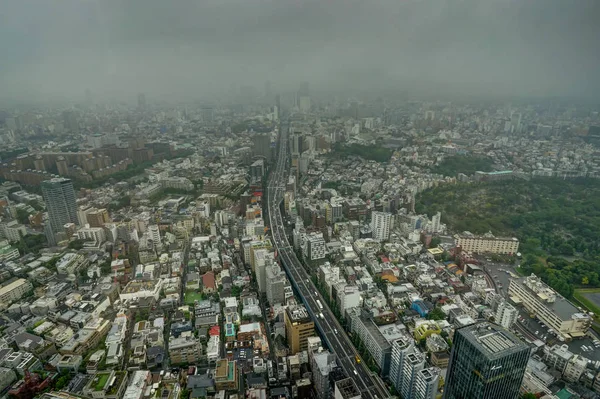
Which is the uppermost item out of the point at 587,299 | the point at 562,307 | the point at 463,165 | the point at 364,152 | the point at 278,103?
the point at 278,103

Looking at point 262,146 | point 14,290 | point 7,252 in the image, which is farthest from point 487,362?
point 262,146

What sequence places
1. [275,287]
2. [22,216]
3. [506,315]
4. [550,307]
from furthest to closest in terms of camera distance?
1. [22,216]
2. [275,287]
3. [550,307]
4. [506,315]

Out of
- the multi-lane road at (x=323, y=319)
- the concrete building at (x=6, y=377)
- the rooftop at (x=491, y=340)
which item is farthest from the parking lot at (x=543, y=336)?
the concrete building at (x=6, y=377)

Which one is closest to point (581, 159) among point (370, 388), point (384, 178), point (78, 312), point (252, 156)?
point (384, 178)

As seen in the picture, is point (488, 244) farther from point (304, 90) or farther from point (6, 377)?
point (304, 90)

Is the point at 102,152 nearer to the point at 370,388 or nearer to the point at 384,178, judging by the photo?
the point at 384,178
